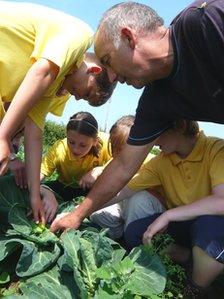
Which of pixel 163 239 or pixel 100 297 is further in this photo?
pixel 163 239

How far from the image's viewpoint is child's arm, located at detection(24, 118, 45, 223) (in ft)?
9.80

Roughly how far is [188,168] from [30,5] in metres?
1.41

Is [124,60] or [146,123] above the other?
[124,60]

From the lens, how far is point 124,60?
2.71 metres

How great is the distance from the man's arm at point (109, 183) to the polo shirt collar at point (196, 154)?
35 cm

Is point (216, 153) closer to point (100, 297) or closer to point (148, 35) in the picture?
point (148, 35)

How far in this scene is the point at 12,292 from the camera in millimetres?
2736

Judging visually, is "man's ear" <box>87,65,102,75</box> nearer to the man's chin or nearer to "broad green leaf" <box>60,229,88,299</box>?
the man's chin

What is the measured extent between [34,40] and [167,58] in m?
0.76

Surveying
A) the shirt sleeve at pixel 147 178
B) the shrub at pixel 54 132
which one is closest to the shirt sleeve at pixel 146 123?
the shirt sleeve at pixel 147 178

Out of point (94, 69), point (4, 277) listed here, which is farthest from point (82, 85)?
point (4, 277)

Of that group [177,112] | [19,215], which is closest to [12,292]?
[19,215]

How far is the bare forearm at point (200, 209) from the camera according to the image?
2.90 meters

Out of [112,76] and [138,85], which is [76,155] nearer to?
[112,76]
